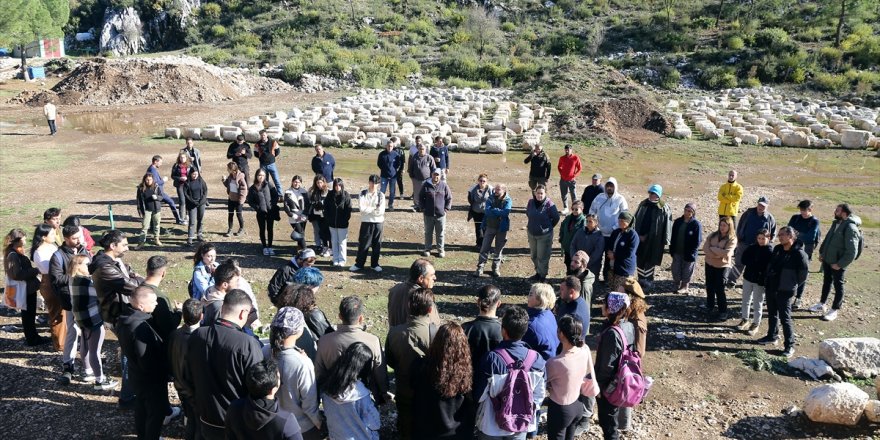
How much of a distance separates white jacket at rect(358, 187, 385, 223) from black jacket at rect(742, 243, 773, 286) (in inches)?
220

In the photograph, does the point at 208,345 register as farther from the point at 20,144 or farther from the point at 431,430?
the point at 20,144

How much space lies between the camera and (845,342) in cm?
764

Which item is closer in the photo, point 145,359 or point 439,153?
point 145,359

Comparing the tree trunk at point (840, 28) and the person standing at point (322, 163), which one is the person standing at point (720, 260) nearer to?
the person standing at point (322, 163)

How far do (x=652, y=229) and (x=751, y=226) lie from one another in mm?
1608

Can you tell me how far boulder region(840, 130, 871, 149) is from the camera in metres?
22.5

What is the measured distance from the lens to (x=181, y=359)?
5004 millimetres

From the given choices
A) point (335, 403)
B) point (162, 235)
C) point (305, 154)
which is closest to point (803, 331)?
point (335, 403)

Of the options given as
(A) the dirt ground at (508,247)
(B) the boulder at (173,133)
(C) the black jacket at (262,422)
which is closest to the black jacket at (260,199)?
(A) the dirt ground at (508,247)

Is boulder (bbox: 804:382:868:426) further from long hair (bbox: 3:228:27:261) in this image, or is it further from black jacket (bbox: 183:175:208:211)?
black jacket (bbox: 183:175:208:211)

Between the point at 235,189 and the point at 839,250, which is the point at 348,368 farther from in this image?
→ the point at 235,189

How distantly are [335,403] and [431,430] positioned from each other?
2.68 ft

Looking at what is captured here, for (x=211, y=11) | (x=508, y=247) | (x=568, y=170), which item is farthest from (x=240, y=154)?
(x=211, y=11)

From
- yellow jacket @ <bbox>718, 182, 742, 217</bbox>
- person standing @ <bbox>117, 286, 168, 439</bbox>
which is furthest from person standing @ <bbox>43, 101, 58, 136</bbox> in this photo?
yellow jacket @ <bbox>718, 182, 742, 217</bbox>
